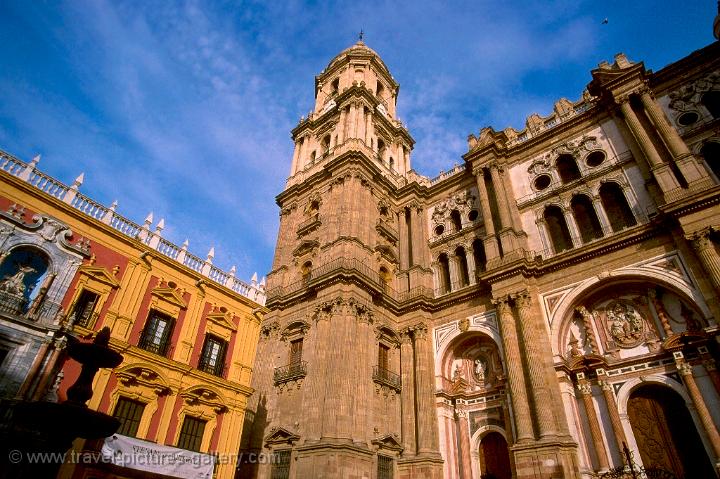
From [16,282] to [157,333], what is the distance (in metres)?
4.66

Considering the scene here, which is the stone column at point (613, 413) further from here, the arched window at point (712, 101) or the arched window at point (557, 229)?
the arched window at point (712, 101)

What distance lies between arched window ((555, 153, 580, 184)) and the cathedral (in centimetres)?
12

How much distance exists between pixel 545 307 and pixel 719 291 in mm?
6656

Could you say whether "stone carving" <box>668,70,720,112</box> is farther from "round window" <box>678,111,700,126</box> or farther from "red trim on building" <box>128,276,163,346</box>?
"red trim on building" <box>128,276,163,346</box>

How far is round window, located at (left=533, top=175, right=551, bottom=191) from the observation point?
81.1ft

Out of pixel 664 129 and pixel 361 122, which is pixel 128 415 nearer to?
pixel 361 122

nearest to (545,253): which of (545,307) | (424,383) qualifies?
(545,307)

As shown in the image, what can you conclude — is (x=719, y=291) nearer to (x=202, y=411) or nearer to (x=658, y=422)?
(x=658, y=422)

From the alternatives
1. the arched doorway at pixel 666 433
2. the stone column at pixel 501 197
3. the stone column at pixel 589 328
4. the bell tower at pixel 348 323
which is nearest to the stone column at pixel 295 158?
the bell tower at pixel 348 323

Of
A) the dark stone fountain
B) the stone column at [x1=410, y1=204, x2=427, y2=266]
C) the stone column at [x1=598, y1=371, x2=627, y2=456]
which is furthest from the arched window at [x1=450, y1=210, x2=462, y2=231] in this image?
the dark stone fountain

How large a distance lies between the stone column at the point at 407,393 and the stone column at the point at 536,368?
252 inches

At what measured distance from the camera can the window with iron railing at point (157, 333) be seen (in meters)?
15.5

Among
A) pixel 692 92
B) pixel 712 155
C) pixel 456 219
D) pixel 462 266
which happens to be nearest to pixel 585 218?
pixel 712 155

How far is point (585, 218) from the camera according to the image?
22.3 m
